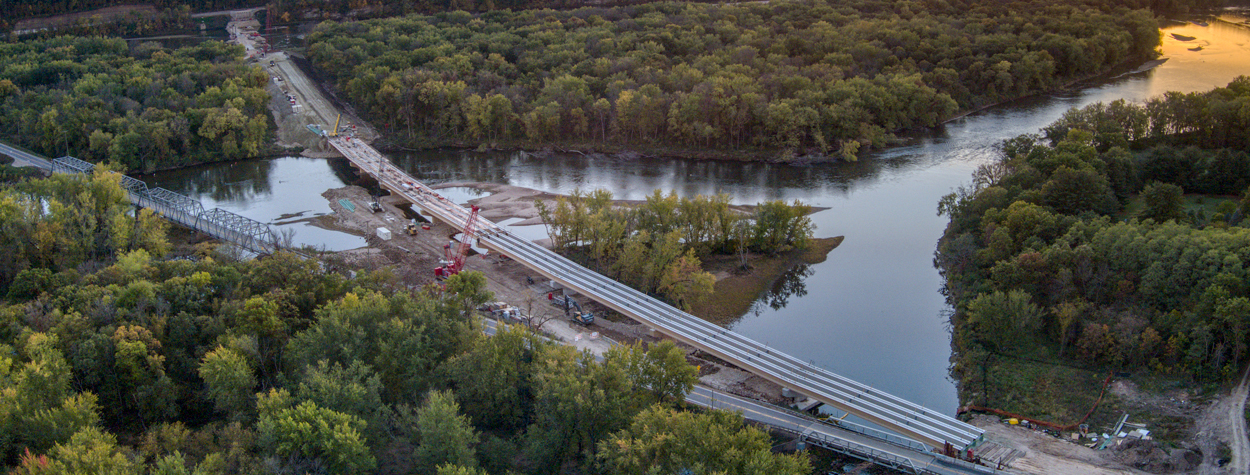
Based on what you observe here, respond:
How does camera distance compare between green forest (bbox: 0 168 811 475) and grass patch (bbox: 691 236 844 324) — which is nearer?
green forest (bbox: 0 168 811 475)

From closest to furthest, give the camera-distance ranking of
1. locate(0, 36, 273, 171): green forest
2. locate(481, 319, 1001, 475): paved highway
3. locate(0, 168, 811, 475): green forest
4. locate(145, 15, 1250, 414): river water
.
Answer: locate(0, 168, 811, 475): green forest → locate(481, 319, 1001, 475): paved highway → locate(145, 15, 1250, 414): river water → locate(0, 36, 273, 171): green forest

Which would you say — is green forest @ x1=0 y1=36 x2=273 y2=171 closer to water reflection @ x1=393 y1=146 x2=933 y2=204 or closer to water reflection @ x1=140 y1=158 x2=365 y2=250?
water reflection @ x1=140 y1=158 x2=365 y2=250

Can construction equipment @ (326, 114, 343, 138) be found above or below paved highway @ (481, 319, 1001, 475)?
above

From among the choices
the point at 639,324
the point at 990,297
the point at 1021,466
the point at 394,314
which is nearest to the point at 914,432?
the point at 1021,466

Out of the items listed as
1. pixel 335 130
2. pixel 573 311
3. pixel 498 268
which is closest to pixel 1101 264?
pixel 573 311

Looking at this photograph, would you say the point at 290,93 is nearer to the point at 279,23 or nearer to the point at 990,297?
the point at 279,23

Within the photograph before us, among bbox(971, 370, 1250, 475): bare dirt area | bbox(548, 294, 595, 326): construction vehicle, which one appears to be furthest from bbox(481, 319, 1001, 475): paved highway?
bbox(548, 294, 595, 326): construction vehicle
